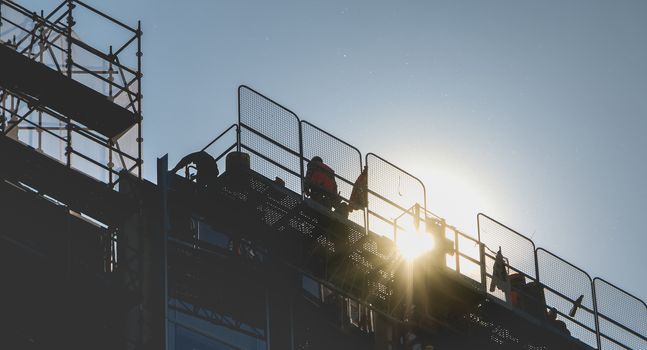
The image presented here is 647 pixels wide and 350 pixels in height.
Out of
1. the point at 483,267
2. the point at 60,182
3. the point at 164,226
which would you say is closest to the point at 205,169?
the point at 60,182

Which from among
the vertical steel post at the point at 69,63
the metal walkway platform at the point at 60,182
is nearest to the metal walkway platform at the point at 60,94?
the vertical steel post at the point at 69,63

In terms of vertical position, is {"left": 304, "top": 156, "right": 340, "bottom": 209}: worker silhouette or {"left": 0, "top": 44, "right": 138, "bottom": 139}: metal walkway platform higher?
{"left": 0, "top": 44, "right": 138, "bottom": 139}: metal walkway platform

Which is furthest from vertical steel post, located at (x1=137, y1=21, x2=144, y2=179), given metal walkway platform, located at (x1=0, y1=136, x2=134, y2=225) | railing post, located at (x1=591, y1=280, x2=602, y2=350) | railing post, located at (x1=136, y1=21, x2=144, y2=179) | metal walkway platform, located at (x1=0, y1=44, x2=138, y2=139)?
railing post, located at (x1=591, y1=280, x2=602, y2=350)

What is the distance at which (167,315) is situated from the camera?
1202 inches

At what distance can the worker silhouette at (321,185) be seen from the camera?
2745 centimetres

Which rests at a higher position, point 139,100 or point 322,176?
point 139,100

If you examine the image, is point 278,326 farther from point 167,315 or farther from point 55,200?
point 55,200

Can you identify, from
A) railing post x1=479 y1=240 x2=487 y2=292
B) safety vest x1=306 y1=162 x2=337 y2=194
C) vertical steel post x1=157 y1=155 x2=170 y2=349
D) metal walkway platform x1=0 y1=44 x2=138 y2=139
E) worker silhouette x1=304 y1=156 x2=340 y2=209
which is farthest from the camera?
vertical steel post x1=157 y1=155 x2=170 y2=349

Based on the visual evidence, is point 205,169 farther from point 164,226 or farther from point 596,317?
point 596,317

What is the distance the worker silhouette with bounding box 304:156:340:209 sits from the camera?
27453 millimetres

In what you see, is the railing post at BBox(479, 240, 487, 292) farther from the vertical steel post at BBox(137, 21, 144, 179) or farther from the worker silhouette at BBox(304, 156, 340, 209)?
the vertical steel post at BBox(137, 21, 144, 179)

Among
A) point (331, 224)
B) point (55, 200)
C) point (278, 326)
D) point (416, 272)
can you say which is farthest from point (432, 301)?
point (55, 200)

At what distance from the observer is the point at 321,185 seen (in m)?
27.6

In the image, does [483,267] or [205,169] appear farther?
[483,267]
